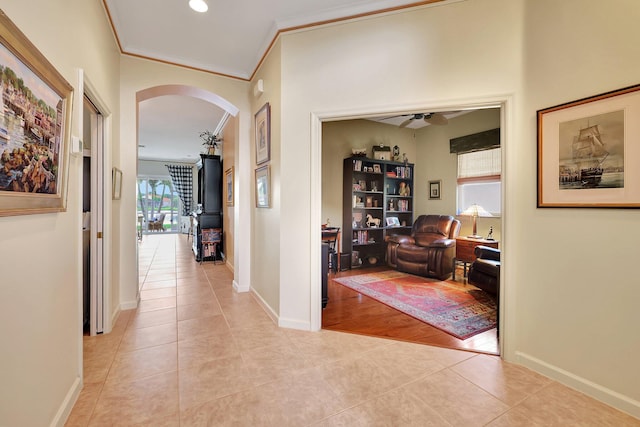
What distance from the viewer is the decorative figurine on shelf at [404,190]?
5953 mm

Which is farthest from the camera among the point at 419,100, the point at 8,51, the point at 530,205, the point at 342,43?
the point at 342,43

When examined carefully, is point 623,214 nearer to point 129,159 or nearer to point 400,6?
point 400,6

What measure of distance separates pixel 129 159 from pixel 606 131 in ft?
13.6

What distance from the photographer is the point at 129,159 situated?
312 centimetres

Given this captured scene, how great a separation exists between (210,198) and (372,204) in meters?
3.44

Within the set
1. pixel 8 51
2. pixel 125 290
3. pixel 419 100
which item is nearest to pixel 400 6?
pixel 419 100

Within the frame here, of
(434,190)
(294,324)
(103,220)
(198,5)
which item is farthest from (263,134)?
(434,190)

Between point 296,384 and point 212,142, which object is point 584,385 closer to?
point 296,384

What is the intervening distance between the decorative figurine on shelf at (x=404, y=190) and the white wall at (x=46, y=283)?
5221 millimetres

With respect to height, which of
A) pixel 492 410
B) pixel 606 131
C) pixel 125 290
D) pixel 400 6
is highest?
pixel 400 6

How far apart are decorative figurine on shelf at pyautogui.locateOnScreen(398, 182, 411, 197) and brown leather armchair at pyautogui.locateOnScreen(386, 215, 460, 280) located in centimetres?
81

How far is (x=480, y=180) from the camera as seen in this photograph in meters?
5.09

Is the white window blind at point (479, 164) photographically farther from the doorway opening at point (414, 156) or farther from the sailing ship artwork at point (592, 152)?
the sailing ship artwork at point (592, 152)

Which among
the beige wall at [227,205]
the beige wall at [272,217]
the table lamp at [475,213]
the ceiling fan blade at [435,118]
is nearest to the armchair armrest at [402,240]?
the table lamp at [475,213]
